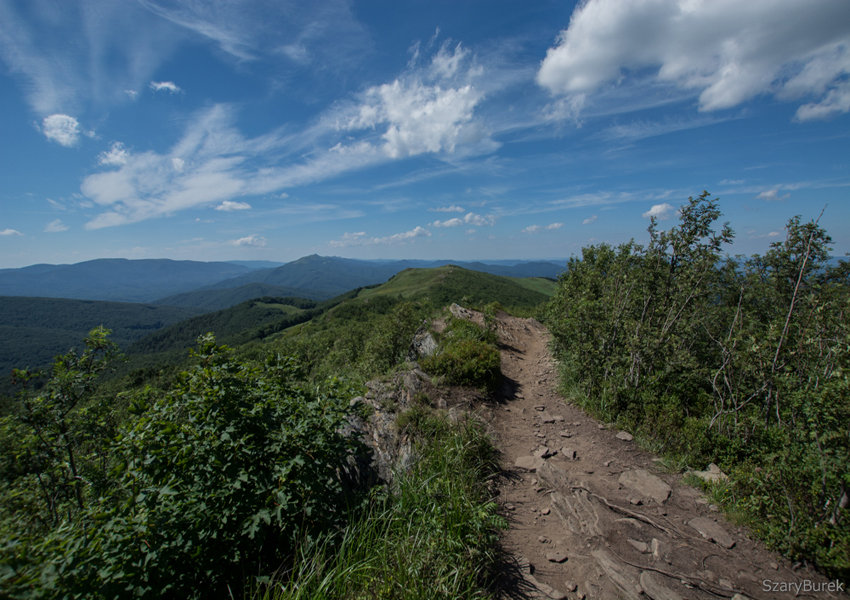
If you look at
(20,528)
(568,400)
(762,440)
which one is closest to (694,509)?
(762,440)

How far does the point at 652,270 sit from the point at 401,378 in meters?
7.74

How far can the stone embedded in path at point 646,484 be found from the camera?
614 cm

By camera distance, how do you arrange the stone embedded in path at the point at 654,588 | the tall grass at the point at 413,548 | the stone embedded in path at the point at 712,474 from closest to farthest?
the tall grass at the point at 413,548, the stone embedded in path at the point at 654,588, the stone embedded in path at the point at 712,474

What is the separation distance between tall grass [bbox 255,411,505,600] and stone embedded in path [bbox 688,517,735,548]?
3.10 meters

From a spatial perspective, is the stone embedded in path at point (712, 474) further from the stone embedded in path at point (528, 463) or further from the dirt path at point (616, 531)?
the stone embedded in path at point (528, 463)

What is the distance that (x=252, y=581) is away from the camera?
389cm

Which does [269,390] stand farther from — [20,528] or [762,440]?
[762,440]

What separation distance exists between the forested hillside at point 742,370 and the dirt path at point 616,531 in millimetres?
508

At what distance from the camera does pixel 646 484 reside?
648 centimetres

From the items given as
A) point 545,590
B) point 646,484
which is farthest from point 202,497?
point 646,484

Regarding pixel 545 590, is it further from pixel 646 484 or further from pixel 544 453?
pixel 544 453

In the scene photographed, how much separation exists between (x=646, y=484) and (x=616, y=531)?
5.37ft

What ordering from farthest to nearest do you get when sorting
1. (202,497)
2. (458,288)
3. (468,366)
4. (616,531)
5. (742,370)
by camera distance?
(458,288), (468,366), (742,370), (616,531), (202,497)

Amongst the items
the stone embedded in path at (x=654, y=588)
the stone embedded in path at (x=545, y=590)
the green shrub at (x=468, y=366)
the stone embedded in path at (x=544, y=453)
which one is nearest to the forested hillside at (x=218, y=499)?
the stone embedded in path at (x=545, y=590)
